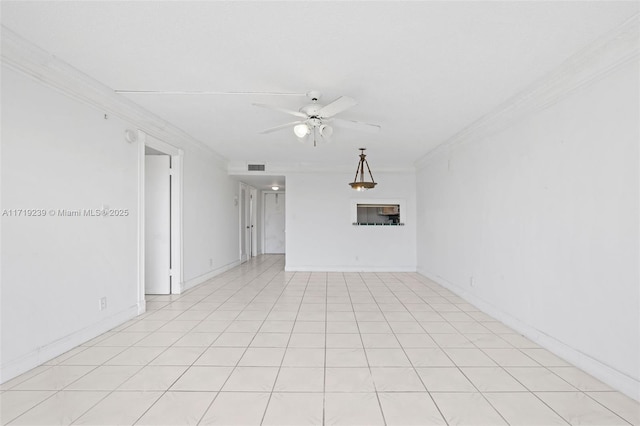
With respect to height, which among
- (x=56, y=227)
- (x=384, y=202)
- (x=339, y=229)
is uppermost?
Answer: (x=384, y=202)

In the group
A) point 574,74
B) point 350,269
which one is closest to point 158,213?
point 350,269

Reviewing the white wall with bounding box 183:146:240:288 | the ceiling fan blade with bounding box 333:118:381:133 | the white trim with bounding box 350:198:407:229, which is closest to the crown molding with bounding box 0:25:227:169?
the white wall with bounding box 183:146:240:288

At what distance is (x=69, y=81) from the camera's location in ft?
9.14

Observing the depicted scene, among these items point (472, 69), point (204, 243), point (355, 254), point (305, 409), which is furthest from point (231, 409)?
point (355, 254)

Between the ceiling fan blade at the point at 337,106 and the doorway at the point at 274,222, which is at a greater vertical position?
the ceiling fan blade at the point at 337,106

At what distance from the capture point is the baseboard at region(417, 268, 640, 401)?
2157mm

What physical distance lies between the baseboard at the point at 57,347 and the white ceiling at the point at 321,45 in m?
2.35

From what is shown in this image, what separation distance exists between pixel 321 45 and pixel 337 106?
1.91 feet

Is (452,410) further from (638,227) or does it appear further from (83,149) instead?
(83,149)

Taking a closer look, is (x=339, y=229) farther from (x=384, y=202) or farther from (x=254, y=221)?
(x=254, y=221)

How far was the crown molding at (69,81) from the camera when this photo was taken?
2.29 m

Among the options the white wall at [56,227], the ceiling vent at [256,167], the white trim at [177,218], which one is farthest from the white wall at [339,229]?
the white wall at [56,227]

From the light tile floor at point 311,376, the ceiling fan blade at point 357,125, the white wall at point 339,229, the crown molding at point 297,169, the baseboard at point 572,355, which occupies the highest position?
the crown molding at point 297,169

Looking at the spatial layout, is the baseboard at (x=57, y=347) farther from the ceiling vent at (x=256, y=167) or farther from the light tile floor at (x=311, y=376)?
the ceiling vent at (x=256, y=167)
